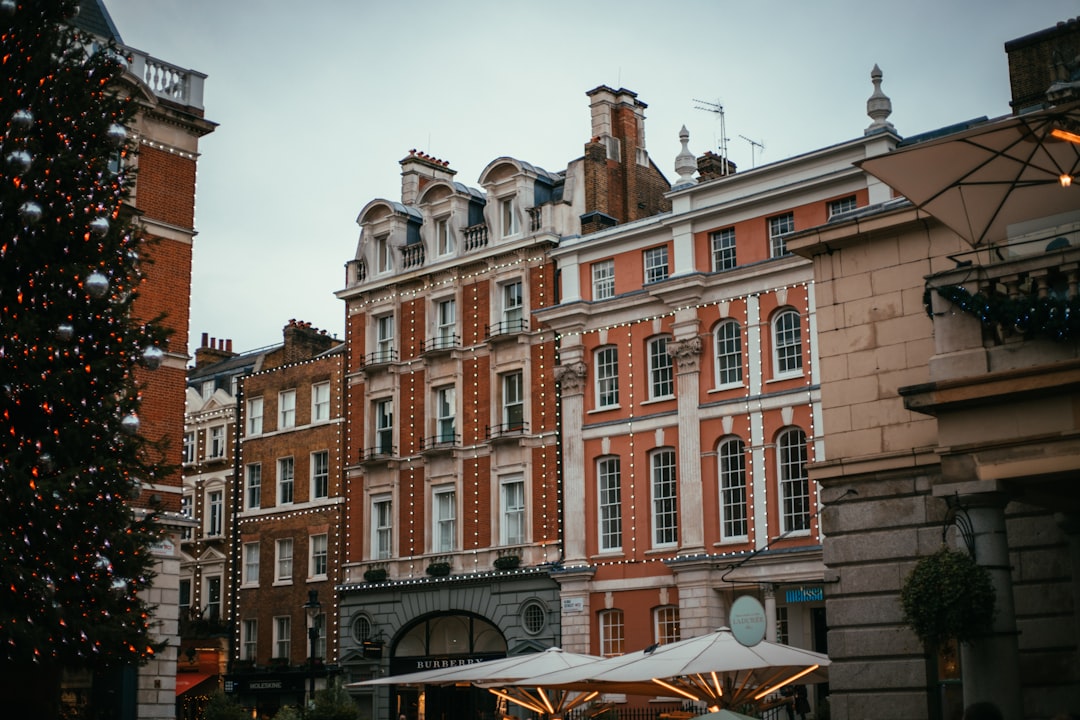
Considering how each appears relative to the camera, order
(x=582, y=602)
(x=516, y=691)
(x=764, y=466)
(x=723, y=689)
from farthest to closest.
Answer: (x=582, y=602) → (x=764, y=466) → (x=516, y=691) → (x=723, y=689)

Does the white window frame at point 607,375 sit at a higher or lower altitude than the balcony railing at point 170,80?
lower

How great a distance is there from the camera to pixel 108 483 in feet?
57.3

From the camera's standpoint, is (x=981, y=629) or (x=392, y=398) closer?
(x=981, y=629)

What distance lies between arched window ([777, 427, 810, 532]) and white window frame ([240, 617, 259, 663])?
22.7 meters

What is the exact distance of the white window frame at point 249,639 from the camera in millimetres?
49781

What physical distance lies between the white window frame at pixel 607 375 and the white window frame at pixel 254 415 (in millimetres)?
16775

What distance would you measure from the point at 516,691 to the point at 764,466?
1067 centimetres

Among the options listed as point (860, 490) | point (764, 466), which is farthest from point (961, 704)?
point (764, 466)

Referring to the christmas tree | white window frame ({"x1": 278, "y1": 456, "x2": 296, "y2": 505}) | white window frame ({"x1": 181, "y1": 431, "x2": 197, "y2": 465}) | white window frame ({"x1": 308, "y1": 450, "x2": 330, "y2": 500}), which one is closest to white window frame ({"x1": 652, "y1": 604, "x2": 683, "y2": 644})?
white window frame ({"x1": 308, "y1": 450, "x2": 330, "y2": 500})

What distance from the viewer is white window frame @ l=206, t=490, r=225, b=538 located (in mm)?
52934

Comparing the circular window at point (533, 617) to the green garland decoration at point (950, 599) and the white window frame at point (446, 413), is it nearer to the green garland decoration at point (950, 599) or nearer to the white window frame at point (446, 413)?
the white window frame at point (446, 413)

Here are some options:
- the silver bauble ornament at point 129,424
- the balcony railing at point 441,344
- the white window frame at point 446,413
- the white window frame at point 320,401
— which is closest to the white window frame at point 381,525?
the white window frame at point 446,413

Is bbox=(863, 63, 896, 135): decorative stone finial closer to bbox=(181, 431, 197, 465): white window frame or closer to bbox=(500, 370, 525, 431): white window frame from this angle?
bbox=(500, 370, 525, 431): white window frame

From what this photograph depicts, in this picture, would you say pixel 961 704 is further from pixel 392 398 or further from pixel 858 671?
pixel 392 398
